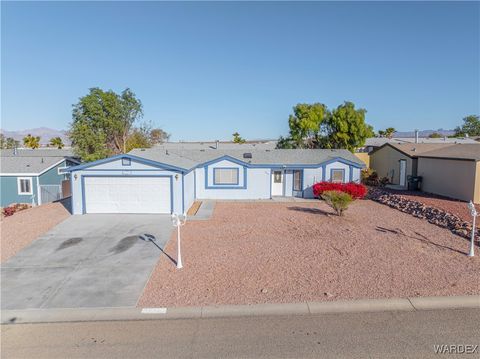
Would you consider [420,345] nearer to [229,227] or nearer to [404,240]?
[404,240]

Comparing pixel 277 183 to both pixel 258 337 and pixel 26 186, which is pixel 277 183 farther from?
pixel 26 186

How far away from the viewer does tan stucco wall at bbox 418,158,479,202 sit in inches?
735

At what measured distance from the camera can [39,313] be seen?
7.21m

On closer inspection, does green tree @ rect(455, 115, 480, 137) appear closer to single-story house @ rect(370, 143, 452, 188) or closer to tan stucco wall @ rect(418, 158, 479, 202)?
single-story house @ rect(370, 143, 452, 188)

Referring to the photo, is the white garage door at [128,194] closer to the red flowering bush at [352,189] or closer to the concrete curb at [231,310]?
the red flowering bush at [352,189]

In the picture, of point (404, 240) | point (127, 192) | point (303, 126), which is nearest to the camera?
point (404, 240)

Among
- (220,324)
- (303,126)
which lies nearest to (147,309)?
(220,324)

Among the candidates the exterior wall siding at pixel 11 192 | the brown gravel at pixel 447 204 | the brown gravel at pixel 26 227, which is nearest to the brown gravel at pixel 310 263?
the brown gravel at pixel 447 204

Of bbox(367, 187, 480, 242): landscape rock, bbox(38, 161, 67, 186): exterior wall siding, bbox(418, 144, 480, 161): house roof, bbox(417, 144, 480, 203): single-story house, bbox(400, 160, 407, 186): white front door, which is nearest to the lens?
bbox(367, 187, 480, 242): landscape rock

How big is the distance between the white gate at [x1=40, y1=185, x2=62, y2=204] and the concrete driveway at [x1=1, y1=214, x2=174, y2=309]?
1118cm

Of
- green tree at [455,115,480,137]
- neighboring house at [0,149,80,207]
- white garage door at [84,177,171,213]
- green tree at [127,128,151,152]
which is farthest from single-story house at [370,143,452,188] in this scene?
green tree at [455,115,480,137]

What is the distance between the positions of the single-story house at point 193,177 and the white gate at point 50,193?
23.2ft

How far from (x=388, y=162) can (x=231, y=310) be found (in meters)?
25.4

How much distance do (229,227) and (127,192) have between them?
249 inches
